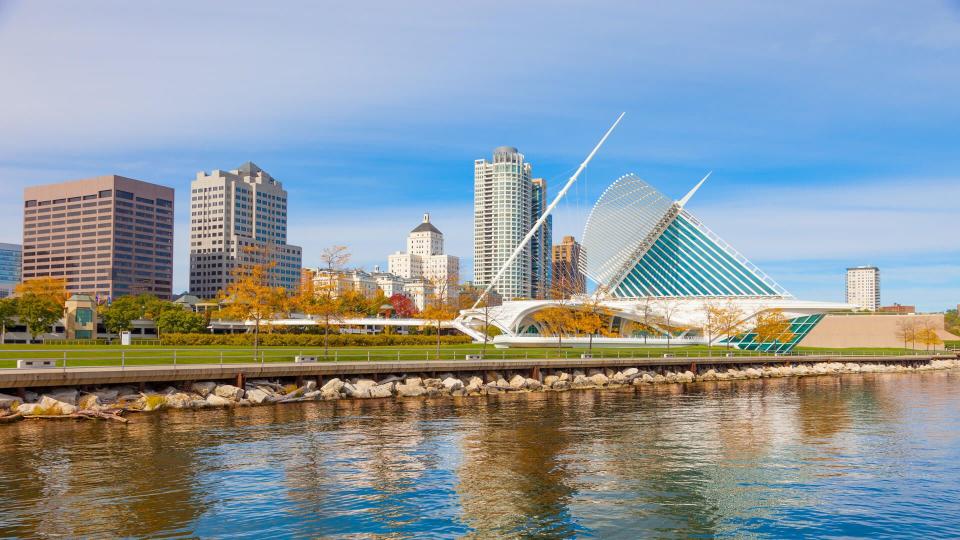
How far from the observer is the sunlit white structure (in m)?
94.7

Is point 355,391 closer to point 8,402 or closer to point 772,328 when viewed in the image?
point 8,402

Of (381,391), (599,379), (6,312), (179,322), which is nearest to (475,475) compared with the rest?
(381,391)

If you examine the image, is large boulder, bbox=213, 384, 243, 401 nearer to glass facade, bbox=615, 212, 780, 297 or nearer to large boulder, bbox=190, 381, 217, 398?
large boulder, bbox=190, 381, 217, 398

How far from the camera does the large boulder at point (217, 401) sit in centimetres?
3494

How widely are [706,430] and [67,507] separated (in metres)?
22.8

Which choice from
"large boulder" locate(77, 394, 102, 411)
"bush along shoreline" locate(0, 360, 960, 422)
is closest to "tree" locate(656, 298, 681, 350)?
"bush along shoreline" locate(0, 360, 960, 422)

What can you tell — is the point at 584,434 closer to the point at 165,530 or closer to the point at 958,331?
the point at 165,530

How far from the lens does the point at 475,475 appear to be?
21.3 metres

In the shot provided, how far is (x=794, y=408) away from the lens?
1601 inches

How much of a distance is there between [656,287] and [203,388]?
83.4m

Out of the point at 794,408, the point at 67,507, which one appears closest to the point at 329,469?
the point at 67,507

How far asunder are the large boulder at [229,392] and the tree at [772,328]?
6835 centimetres

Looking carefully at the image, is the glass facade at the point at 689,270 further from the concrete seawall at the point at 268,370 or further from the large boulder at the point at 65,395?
the large boulder at the point at 65,395

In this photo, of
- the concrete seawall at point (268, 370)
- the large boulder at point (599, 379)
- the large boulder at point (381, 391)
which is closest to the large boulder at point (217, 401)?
the concrete seawall at point (268, 370)
